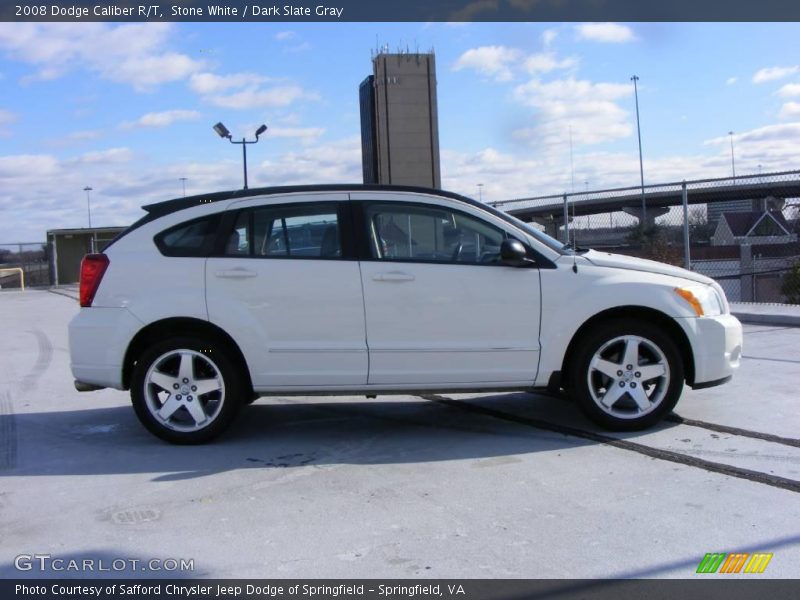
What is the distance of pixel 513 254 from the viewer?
5512 millimetres

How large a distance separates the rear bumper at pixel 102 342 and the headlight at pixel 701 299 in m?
3.85

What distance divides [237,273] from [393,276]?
1099 mm

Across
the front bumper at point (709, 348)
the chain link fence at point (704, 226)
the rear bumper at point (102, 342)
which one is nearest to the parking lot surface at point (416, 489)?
the front bumper at point (709, 348)

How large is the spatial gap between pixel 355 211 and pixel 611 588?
10.7 ft

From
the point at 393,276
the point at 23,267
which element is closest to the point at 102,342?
the point at 393,276

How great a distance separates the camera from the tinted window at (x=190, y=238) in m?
5.74

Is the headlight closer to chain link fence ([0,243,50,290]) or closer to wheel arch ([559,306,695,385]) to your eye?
wheel arch ([559,306,695,385])

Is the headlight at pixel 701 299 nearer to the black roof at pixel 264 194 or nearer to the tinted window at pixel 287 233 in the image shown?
the black roof at pixel 264 194

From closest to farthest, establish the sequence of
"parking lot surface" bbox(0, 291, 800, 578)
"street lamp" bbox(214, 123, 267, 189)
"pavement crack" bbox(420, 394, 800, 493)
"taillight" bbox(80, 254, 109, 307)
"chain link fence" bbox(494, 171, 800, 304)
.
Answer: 1. "parking lot surface" bbox(0, 291, 800, 578)
2. "pavement crack" bbox(420, 394, 800, 493)
3. "taillight" bbox(80, 254, 109, 307)
4. "chain link fence" bbox(494, 171, 800, 304)
5. "street lamp" bbox(214, 123, 267, 189)

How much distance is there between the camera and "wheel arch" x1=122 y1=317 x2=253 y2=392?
565cm

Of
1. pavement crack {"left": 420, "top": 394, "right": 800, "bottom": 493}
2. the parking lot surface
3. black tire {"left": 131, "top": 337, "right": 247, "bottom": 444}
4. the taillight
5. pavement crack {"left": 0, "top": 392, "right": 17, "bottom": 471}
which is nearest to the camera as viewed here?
the parking lot surface

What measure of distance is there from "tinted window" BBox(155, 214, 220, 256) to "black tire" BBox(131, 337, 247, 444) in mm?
636

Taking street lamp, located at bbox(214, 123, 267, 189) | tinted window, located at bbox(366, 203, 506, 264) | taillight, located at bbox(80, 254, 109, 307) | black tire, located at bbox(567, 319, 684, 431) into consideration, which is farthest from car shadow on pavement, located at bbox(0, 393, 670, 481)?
street lamp, located at bbox(214, 123, 267, 189)

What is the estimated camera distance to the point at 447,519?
4.19m
